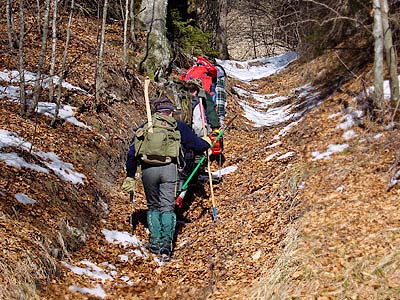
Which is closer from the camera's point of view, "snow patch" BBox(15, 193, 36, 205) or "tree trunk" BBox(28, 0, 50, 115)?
"snow patch" BBox(15, 193, 36, 205)

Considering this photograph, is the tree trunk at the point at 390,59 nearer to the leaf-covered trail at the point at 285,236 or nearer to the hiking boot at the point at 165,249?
the leaf-covered trail at the point at 285,236

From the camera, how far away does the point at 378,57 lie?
8734 millimetres

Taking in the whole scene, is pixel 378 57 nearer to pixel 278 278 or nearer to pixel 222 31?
pixel 278 278

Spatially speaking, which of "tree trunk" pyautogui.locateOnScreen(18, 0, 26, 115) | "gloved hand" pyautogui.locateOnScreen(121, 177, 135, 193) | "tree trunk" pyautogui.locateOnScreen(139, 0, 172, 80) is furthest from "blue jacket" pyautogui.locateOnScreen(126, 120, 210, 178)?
→ "tree trunk" pyautogui.locateOnScreen(139, 0, 172, 80)

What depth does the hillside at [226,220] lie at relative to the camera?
5355 mm

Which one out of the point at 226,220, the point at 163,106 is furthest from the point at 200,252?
the point at 163,106

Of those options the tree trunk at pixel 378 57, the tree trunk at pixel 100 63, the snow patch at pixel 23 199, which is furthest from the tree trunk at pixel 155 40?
the snow patch at pixel 23 199

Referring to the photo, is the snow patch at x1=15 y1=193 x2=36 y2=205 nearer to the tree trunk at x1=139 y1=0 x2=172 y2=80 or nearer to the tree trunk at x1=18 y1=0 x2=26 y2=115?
the tree trunk at x1=18 y1=0 x2=26 y2=115

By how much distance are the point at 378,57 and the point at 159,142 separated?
4631mm

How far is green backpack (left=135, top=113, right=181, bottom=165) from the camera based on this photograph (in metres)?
6.72

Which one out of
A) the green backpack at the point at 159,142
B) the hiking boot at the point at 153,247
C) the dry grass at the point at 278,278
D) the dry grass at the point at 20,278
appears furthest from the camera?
the hiking boot at the point at 153,247

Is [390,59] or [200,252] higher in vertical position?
[390,59]

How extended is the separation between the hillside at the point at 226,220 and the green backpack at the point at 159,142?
1404 millimetres

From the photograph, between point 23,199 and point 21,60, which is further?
point 21,60
